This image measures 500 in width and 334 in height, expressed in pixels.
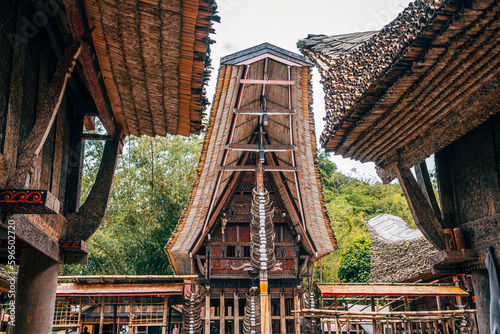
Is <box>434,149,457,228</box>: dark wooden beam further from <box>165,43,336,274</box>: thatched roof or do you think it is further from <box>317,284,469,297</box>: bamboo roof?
<box>317,284,469,297</box>: bamboo roof

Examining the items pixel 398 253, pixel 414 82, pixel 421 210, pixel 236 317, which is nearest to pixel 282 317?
pixel 236 317

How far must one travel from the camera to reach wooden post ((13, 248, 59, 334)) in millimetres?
4707

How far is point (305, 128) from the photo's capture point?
9.25m

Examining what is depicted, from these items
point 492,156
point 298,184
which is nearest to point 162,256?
point 298,184

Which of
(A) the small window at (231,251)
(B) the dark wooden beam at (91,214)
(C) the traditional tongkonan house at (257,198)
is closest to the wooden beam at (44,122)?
(B) the dark wooden beam at (91,214)

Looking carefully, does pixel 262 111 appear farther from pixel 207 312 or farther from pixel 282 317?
pixel 282 317

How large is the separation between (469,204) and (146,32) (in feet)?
16.1

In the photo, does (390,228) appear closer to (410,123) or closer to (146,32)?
(410,123)

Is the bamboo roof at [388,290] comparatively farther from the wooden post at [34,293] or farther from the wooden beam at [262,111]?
the wooden post at [34,293]

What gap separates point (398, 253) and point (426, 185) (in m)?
8.04

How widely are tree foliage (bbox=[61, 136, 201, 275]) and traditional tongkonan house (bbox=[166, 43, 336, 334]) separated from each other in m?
5.34

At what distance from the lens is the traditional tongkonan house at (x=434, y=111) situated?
3912mm

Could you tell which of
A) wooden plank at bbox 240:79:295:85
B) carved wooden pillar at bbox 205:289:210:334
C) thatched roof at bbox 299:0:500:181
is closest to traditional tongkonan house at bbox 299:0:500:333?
thatched roof at bbox 299:0:500:181

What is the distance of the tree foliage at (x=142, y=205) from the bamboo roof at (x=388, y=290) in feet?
29.0
